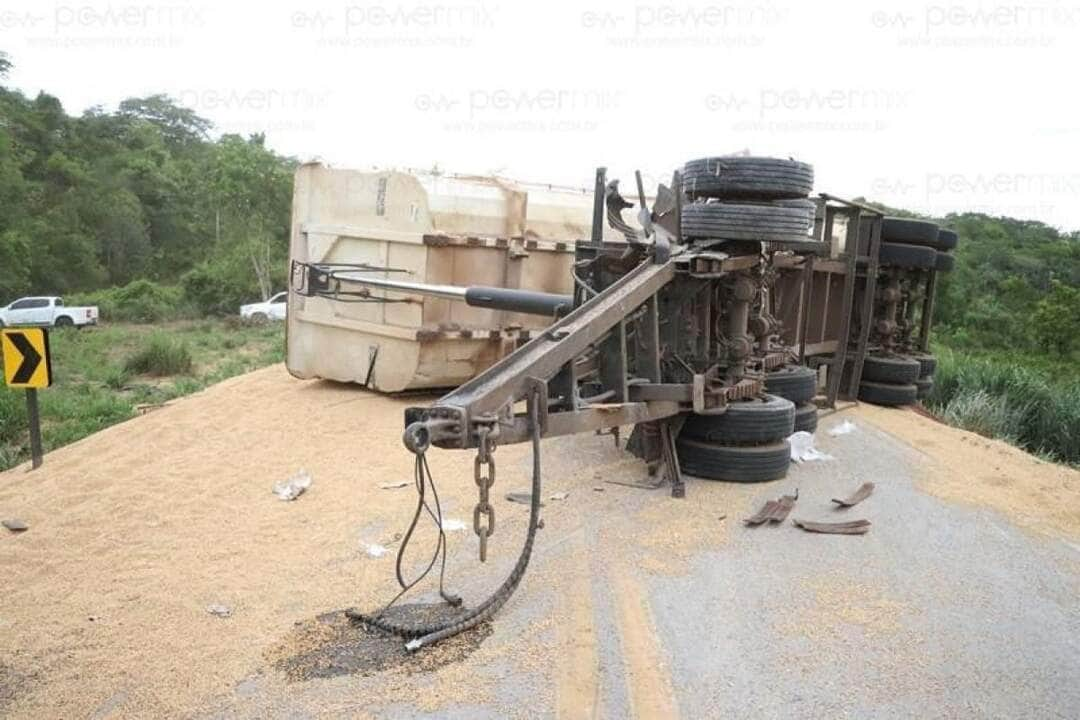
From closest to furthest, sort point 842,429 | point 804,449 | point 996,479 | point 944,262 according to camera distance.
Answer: point 996,479
point 804,449
point 842,429
point 944,262

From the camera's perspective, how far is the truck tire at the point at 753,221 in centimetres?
574

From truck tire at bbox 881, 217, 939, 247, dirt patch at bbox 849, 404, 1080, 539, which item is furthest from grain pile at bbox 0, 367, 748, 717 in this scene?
truck tire at bbox 881, 217, 939, 247

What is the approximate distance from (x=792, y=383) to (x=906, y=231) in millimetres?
3716

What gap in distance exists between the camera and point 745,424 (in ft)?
20.3

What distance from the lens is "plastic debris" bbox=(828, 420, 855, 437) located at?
26.7ft

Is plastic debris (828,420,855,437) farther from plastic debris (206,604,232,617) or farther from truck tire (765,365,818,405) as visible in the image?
plastic debris (206,604,232,617)

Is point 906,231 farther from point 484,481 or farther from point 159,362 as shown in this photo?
point 159,362

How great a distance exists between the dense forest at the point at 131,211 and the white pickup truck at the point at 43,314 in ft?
6.63

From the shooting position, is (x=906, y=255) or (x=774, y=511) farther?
(x=906, y=255)

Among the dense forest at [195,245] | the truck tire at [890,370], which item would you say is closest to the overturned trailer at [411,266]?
→ the truck tire at [890,370]

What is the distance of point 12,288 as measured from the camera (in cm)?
3266

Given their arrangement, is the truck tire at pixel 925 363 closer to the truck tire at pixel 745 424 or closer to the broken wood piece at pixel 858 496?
the broken wood piece at pixel 858 496

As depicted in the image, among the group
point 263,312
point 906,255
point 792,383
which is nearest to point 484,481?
point 792,383

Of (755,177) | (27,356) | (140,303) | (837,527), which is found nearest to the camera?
(837,527)
